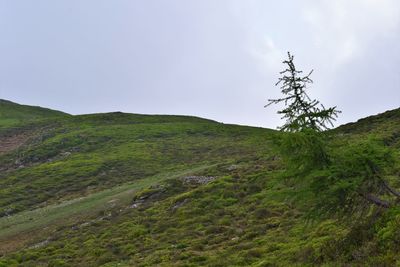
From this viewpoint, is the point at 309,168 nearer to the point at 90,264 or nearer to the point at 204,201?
the point at 90,264

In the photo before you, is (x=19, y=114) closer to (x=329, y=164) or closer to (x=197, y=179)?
(x=197, y=179)

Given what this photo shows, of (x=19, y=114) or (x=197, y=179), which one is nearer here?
(x=197, y=179)

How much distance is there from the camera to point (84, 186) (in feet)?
206

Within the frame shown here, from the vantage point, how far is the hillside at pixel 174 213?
2044 cm

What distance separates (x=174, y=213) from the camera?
39625 millimetres

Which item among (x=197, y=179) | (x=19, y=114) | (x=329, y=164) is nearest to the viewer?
(x=329, y=164)

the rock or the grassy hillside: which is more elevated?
the grassy hillside

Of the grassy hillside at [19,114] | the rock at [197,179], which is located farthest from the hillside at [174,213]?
the grassy hillside at [19,114]

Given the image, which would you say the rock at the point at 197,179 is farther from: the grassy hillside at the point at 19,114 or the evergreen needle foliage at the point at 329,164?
the grassy hillside at the point at 19,114

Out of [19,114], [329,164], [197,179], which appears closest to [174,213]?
[197,179]

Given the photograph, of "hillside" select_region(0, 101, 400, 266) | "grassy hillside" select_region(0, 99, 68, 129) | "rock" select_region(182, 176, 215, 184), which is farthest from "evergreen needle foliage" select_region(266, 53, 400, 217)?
"grassy hillside" select_region(0, 99, 68, 129)

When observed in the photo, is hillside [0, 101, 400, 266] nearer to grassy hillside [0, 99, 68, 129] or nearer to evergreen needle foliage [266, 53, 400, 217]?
evergreen needle foliage [266, 53, 400, 217]

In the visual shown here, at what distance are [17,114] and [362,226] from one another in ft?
469

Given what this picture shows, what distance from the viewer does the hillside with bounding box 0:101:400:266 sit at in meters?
20.4
